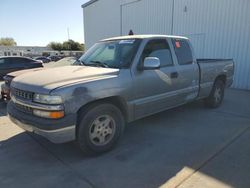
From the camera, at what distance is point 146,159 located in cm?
368

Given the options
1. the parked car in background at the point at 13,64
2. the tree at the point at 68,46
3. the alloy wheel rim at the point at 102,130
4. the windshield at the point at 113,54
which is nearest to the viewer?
the alloy wheel rim at the point at 102,130

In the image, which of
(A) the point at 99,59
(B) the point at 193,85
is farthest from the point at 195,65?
(A) the point at 99,59

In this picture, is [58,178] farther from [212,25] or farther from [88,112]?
[212,25]

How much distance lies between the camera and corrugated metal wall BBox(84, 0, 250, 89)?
31.7 feet

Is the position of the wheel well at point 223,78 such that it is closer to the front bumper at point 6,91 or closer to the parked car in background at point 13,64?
the front bumper at point 6,91

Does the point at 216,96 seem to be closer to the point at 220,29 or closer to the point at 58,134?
the point at 58,134

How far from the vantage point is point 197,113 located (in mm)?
6137

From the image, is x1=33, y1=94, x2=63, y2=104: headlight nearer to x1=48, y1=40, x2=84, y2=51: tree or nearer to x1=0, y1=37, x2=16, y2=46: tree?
x1=48, y1=40, x2=84, y2=51: tree

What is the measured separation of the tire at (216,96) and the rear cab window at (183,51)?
1492 millimetres

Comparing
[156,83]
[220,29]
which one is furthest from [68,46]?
[156,83]

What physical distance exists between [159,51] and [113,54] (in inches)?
36.2

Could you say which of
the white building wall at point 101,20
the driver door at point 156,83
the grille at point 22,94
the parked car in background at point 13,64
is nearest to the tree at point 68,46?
the white building wall at point 101,20

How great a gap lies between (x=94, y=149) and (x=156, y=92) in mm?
1605

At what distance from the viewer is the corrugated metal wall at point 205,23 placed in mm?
9664
